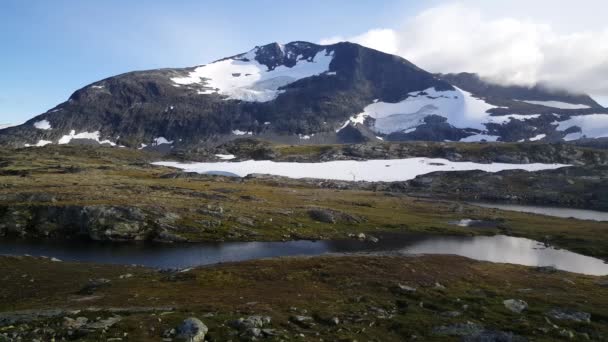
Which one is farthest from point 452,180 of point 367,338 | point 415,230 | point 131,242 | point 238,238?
point 367,338

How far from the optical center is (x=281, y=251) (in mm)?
69188

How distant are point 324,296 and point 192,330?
13989 millimetres

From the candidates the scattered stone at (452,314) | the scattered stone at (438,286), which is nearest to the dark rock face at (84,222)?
the scattered stone at (438,286)

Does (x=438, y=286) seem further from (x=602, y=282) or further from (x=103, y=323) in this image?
(x=103, y=323)

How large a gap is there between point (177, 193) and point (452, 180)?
125m

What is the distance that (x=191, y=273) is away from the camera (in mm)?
45812

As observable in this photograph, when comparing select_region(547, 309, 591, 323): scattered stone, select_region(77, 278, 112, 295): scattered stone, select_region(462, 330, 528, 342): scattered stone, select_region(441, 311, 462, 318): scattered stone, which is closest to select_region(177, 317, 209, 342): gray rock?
select_region(462, 330, 528, 342): scattered stone

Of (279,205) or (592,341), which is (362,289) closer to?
(592,341)

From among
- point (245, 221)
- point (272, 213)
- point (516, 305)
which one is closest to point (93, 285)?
point (516, 305)

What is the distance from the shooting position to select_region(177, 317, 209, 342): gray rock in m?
24.2

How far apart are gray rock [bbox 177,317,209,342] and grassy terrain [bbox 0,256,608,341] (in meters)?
0.80

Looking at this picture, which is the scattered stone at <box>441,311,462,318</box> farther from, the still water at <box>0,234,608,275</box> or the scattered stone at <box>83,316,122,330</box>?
the still water at <box>0,234,608,275</box>

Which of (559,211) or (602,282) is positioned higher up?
(559,211)

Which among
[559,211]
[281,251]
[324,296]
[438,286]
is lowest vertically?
[281,251]
